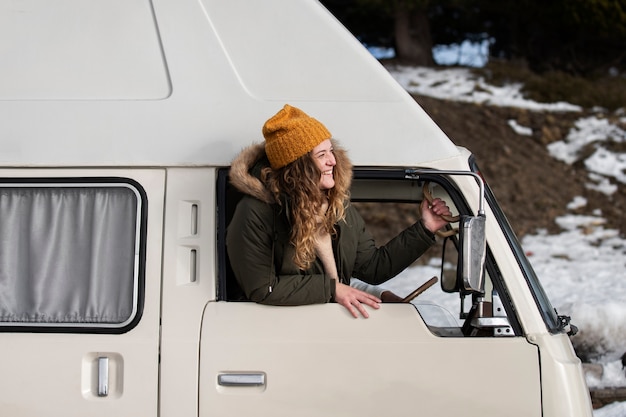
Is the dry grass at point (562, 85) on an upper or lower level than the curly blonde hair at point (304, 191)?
upper

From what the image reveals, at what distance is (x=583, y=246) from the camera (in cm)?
1138

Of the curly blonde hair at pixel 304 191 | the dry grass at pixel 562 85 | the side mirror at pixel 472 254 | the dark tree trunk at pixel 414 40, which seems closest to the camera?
the side mirror at pixel 472 254

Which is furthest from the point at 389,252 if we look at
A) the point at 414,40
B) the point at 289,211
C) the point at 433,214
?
the point at 414,40

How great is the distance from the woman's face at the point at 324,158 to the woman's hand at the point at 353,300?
0.45m

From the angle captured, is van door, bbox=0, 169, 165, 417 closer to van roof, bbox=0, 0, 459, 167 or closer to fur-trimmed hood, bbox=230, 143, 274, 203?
van roof, bbox=0, 0, 459, 167

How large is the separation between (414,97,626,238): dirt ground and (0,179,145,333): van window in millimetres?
8940

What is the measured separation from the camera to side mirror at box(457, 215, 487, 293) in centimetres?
334

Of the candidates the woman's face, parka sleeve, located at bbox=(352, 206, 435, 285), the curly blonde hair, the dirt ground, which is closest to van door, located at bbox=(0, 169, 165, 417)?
the curly blonde hair

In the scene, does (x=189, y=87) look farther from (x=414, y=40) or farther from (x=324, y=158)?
(x=414, y=40)

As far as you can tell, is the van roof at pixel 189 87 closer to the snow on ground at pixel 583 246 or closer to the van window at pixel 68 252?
the van window at pixel 68 252

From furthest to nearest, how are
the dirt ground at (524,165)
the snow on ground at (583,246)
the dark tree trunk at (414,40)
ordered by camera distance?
1. the dark tree trunk at (414,40)
2. the dirt ground at (524,165)
3. the snow on ground at (583,246)

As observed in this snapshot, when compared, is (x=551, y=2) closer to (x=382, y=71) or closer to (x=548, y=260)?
(x=548, y=260)

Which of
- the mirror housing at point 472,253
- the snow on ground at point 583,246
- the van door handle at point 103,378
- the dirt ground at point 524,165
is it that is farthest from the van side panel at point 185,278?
the dirt ground at point 524,165

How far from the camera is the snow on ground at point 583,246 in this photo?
7465mm
